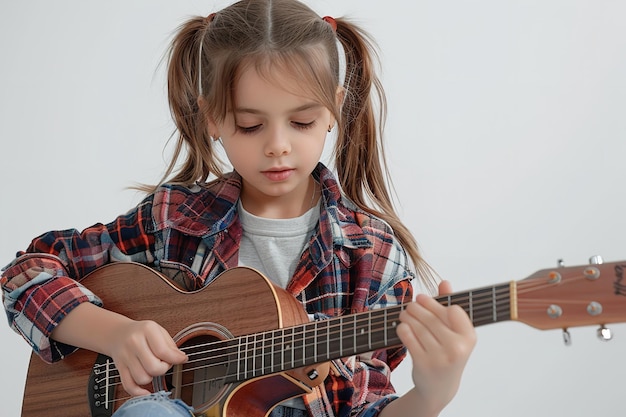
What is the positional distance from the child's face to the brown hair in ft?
0.08

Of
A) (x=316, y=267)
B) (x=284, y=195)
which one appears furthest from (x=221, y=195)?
(x=316, y=267)

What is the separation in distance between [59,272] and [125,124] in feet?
3.80

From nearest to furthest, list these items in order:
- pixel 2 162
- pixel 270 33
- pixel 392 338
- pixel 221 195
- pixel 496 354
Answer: pixel 392 338 < pixel 270 33 < pixel 221 195 < pixel 496 354 < pixel 2 162

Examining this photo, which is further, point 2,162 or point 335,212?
point 2,162

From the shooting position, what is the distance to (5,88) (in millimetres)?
2971

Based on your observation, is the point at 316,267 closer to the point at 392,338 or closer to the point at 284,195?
the point at 284,195

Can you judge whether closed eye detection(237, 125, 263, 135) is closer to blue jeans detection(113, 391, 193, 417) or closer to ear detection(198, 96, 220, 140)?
ear detection(198, 96, 220, 140)

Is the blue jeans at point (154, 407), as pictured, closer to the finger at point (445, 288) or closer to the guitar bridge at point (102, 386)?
the guitar bridge at point (102, 386)

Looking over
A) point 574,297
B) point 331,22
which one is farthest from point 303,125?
point 574,297

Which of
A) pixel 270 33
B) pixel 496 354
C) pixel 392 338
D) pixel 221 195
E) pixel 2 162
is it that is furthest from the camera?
pixel 2 162

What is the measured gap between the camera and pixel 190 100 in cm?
194

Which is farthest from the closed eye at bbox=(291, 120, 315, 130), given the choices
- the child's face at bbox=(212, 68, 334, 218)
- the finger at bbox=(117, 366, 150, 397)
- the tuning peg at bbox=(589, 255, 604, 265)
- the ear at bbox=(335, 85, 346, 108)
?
the tuning peg at bbox=(589, 255, 604, 265)

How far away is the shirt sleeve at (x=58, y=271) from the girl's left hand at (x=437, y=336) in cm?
62

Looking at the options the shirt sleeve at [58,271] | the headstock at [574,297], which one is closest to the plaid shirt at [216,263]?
the shirt sleeve at [58,271]
